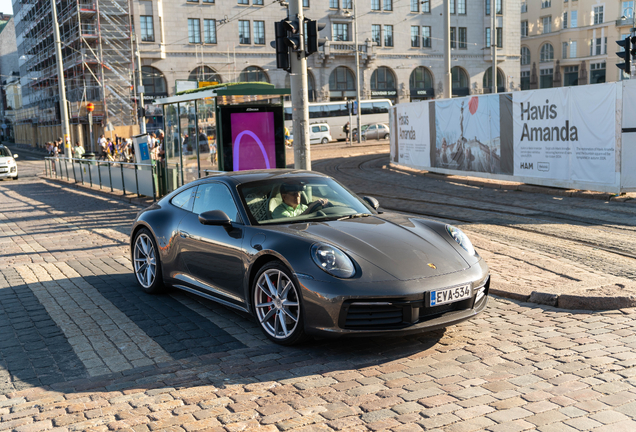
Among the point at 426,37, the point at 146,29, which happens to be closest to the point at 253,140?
the point at 146,29

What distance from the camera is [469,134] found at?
19406 millimetres

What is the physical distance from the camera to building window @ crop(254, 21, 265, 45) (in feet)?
205

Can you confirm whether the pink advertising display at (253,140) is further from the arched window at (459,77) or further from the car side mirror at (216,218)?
the arched window at (459,77)

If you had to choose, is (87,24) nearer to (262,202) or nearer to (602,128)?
(602,128)

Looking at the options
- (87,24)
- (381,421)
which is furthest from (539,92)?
(87,24)

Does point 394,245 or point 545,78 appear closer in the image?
point 394,245

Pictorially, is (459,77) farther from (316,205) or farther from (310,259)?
(310,259)

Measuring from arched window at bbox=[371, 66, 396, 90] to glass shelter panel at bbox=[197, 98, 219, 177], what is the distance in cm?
5624

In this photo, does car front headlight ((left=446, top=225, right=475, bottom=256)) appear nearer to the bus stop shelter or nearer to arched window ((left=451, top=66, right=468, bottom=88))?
the bus stop shelter

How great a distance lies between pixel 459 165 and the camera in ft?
66.2

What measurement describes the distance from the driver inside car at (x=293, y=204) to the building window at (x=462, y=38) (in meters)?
70.3

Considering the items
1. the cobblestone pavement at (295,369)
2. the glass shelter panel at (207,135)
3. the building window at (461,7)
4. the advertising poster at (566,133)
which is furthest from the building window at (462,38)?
the cobblestone pavement at (295,369)

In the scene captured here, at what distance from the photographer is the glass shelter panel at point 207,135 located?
14.1 metres

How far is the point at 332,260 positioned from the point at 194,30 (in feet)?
190
